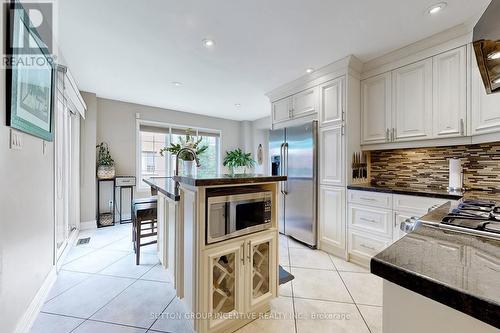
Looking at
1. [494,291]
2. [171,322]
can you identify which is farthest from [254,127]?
[494,291]

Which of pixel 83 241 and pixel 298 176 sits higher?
pixel 298 176

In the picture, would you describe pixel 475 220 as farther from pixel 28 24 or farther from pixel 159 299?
pixel 28 24

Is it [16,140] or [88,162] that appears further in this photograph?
[88,162]

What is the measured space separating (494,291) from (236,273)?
1276 mm

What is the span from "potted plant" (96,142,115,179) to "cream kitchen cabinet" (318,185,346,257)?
3.72m

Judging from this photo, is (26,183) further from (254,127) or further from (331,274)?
(254,127)

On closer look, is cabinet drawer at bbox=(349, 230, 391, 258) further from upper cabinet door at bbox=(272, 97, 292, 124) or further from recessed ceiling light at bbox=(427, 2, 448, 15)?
recessed ceiling light at bbox=(427, 2, 448, 15)

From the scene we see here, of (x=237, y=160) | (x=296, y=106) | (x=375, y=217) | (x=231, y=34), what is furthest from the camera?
(x=237, y=160)

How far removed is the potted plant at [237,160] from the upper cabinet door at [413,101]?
12.3ft

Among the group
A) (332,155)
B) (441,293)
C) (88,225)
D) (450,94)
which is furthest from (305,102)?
(88,225)

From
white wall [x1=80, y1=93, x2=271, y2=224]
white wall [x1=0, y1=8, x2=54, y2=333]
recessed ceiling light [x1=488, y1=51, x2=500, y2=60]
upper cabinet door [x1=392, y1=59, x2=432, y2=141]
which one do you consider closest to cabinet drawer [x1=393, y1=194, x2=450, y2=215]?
upper cabinet door [x1=392, y1=59, x2=432, y2=141]

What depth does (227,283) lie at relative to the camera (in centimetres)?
152

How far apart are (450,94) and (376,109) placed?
68 centimetres

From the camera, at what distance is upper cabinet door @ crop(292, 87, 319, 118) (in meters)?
3.01
